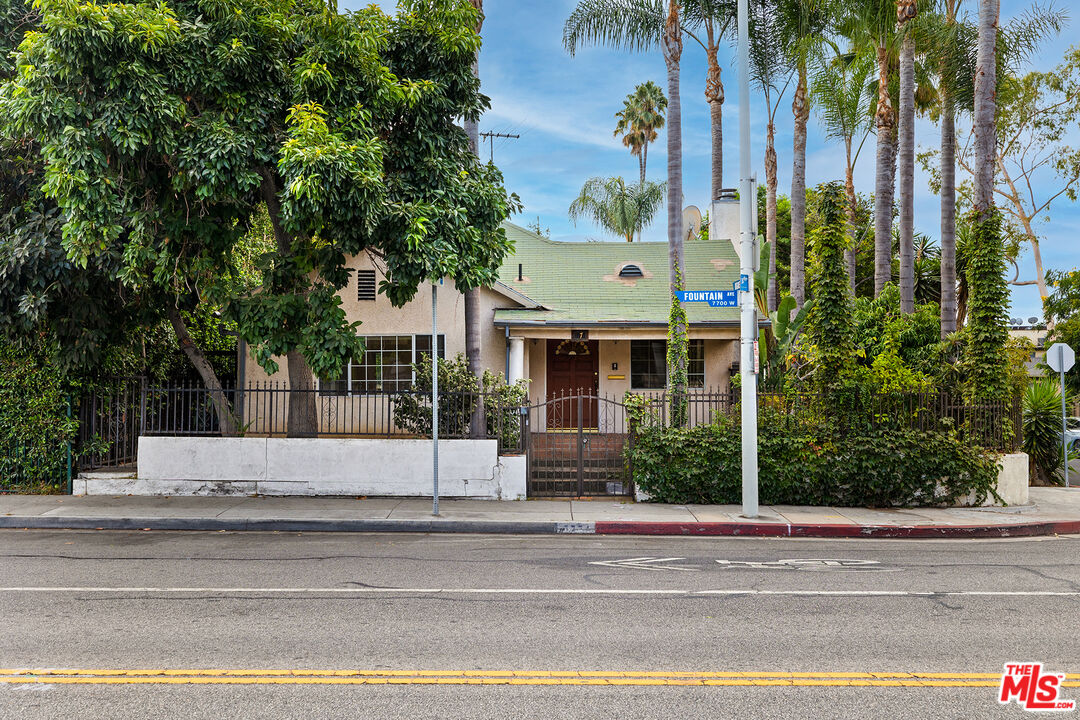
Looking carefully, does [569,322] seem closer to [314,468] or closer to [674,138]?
[674,138]

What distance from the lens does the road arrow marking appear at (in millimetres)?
8250

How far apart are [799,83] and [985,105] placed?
8.45 meters

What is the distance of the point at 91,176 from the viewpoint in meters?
9.45

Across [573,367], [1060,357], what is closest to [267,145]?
[573,367]

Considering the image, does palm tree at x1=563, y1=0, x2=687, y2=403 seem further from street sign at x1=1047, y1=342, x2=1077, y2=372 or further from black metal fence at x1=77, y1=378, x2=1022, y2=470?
street sign at x1=1047, y1=342, x2=1077, y2=372

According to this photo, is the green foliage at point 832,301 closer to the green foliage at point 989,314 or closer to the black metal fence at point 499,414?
the black metal fence at point 499,414

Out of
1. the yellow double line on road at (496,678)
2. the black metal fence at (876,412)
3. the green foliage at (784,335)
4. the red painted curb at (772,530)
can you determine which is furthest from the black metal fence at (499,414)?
the yellow double line on road at (496,678)

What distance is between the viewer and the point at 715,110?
25281 mm

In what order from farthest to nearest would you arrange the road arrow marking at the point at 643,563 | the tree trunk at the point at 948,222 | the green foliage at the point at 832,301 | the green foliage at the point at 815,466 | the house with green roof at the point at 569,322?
1. the tree trunk at the point at 948,222
2. the house with green roof at the point at 569,322
3. the green foliage at the point at 832,301
4. the green foliage at the point at 815,466
5. the road arrow marking at the point at 643,563

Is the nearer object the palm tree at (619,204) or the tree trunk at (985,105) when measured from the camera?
the tree trunk at (985,105)

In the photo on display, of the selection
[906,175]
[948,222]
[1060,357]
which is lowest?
[1060,357]

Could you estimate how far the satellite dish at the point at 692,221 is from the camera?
3031 centimetres

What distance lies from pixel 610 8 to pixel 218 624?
1465cm

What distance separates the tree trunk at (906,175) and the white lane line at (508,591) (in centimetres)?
1364
